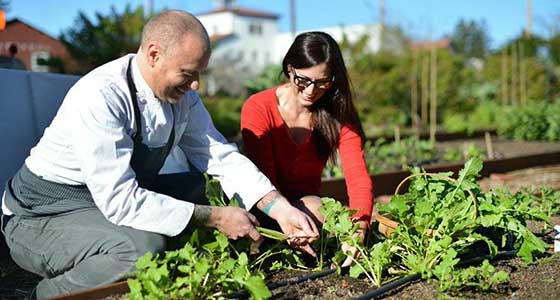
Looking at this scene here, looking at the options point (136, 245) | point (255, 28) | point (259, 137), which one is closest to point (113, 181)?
point (136, 245)

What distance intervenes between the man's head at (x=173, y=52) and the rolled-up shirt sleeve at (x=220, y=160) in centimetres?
38

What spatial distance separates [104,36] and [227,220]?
10471mm

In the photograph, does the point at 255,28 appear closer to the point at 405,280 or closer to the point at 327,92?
the point at 327,92

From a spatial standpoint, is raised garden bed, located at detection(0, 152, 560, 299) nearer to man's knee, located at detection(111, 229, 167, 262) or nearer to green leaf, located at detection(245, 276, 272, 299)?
man's knee, located at detection(111, 229, 167, 262)

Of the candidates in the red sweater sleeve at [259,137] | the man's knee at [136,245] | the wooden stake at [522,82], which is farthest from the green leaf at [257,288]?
the wooden stake at [522,82]

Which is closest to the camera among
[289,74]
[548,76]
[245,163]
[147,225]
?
[147,225]

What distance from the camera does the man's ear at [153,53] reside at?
2273 mm

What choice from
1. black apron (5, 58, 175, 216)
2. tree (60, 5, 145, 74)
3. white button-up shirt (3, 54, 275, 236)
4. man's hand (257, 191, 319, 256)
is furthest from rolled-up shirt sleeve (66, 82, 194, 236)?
tree (60, 5, 145, 74)

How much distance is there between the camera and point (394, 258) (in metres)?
2.78

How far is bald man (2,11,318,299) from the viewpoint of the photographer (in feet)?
7.21

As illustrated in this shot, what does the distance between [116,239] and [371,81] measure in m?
12.2

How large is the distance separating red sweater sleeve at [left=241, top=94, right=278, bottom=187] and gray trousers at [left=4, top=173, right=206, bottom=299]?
923 millimetres

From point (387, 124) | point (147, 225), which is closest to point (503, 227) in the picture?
point (147, 225)

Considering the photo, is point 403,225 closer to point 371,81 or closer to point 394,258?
point 394,258
